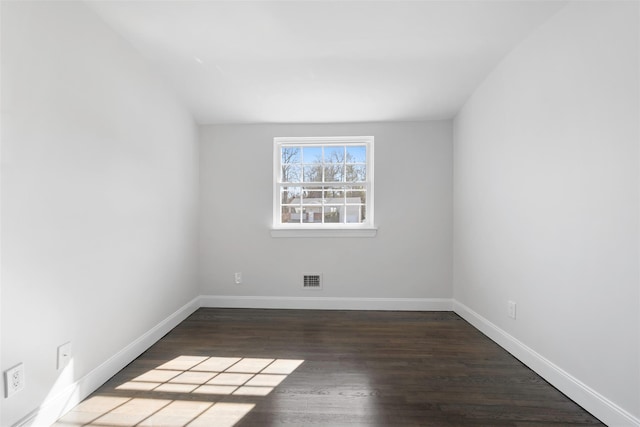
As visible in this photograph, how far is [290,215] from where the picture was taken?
3695mm

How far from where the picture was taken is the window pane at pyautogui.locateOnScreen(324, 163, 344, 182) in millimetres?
3682

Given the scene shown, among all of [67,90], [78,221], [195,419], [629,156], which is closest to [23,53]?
[67,90]

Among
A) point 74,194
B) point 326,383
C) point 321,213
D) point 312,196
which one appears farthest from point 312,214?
point 74,194

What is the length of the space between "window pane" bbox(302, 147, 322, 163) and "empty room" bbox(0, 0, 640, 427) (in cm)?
3

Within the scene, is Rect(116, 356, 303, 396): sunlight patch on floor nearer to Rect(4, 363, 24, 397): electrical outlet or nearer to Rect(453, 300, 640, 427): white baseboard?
Rect(4, 363, 24, 397): electrical outlet

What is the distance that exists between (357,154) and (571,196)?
220cm

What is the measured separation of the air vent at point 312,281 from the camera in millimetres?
3555

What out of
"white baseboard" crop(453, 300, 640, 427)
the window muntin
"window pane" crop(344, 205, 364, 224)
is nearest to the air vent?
the window muntin

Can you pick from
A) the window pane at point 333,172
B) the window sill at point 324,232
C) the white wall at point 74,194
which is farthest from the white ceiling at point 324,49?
the window sill at point 324,232

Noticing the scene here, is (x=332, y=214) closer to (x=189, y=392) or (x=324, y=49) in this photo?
(x=324, y=49)

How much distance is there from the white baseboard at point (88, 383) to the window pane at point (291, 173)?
1895 mm

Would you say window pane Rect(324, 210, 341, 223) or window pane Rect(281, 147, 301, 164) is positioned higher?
window pane Rect(281, 147, 301, 164)

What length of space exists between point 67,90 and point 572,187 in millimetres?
2875

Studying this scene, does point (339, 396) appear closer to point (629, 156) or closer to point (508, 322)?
point (508, 322)
